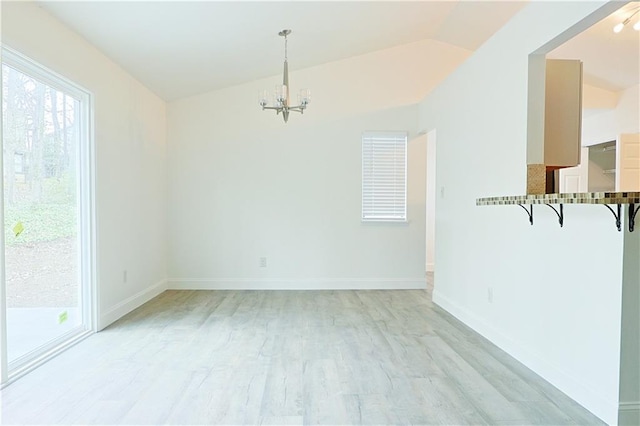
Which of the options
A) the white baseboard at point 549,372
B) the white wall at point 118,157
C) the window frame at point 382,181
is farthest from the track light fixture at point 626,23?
the white wall at point 118,157

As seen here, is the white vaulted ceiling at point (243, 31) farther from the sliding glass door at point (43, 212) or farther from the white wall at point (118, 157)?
the sliding glass door at point (43, 212)

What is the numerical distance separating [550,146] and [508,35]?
98cm

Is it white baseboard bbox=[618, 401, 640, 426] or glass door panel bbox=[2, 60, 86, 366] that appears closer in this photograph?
white baseboard bbox=[618, 401, 640, 426]

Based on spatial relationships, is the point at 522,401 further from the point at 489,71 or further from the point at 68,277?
the point at 68,277

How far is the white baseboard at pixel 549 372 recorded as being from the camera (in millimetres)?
2020

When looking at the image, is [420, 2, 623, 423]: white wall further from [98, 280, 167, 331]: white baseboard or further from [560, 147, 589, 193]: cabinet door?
[98, 280, 167, 331]: white baseboard

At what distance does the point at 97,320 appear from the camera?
136 inches

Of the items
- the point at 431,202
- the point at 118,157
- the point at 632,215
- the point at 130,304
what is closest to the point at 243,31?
the point at 118,157

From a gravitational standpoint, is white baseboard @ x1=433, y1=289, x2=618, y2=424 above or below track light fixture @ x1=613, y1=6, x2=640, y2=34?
below

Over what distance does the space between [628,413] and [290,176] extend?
4.21 metres

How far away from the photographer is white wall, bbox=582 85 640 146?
446cm

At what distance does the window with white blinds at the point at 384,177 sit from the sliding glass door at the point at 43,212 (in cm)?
343

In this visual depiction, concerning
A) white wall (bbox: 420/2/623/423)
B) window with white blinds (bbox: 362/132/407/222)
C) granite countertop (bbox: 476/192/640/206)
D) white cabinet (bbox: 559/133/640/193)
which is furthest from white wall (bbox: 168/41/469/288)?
granite countertop (bbox: 476/192/640/206)

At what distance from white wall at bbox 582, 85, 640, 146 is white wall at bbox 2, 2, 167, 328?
19.2 ft
